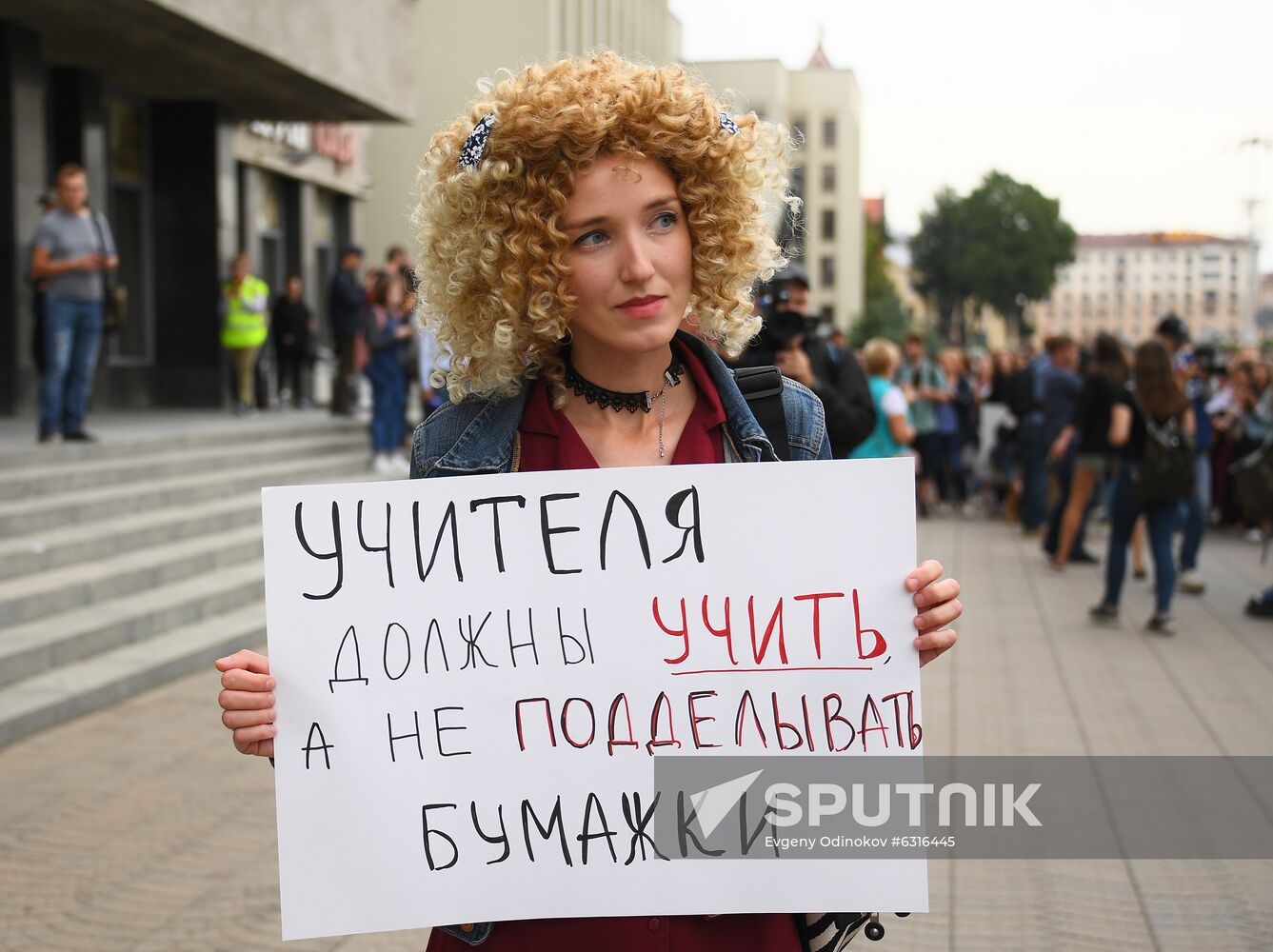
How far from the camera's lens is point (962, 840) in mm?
4742

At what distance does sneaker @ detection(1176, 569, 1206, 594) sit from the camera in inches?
416

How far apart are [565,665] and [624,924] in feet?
1.26

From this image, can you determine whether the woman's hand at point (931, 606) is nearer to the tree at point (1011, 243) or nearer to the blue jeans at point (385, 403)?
the blue jeans at point (385, 403)

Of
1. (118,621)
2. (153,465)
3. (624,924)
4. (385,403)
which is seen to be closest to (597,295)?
(624,924)

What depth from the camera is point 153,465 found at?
9.81 meters

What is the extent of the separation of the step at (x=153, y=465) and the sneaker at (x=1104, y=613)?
658 centimetres

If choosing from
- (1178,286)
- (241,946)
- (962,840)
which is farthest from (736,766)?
(1178,286)

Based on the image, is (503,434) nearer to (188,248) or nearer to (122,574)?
(122,574)

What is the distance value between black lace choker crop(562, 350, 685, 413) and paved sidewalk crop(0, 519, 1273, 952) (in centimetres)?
231

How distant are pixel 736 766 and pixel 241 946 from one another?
7.71 feet

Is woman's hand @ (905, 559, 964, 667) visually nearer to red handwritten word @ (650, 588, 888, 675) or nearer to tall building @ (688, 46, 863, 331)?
red handwritten word @ (650, 588, 888, 675)

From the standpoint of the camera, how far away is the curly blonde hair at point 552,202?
77.2 inches

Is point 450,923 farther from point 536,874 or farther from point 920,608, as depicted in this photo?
point 920,608

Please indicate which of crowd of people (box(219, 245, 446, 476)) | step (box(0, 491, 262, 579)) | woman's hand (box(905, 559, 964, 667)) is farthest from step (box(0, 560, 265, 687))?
woman's hand (box(905, 559, 964, 667))
